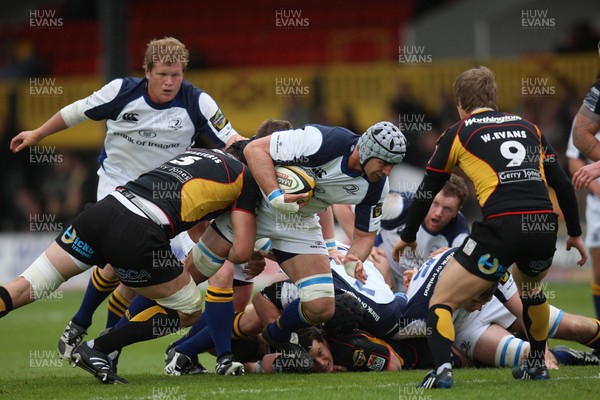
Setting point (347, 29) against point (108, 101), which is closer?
point (108, 101)

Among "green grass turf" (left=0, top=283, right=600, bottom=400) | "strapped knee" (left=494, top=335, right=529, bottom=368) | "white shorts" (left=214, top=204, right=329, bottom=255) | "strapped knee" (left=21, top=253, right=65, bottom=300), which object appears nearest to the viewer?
"green grass turf" (left=0, top=283, right=600, bottom=400)

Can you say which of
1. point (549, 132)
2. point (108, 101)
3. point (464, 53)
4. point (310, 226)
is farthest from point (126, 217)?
point (464, 53)

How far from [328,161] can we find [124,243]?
157cm

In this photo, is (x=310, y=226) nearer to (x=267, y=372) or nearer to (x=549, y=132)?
(x=267, y=372)

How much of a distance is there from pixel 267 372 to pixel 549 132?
1162 centimetres

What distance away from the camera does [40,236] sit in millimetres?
16672

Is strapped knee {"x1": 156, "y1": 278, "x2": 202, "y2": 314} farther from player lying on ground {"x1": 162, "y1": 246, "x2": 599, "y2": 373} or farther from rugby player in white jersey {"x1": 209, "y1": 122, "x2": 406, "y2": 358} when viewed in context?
player lying on ground {"x1": 162, "y1": 246, "x2": 599, "y2": 373}

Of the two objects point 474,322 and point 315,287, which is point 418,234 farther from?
point 315,287

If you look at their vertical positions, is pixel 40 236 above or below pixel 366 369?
below

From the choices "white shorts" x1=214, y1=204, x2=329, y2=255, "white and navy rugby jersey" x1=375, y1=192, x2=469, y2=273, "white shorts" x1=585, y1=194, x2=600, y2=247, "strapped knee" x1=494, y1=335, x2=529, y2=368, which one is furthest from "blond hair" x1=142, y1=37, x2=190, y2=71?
"white shorts" x1=585, y1=194, x2=600, y2=247

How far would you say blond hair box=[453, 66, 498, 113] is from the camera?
21.4 feet

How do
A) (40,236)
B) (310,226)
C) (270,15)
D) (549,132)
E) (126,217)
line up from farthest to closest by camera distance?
(270,15) → (549,132) → (40,236) → (310,226) → (126,217)

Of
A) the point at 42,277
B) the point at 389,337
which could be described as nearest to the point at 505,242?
the point at 389,337

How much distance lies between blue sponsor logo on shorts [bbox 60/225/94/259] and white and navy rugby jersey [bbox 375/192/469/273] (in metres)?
3.30
